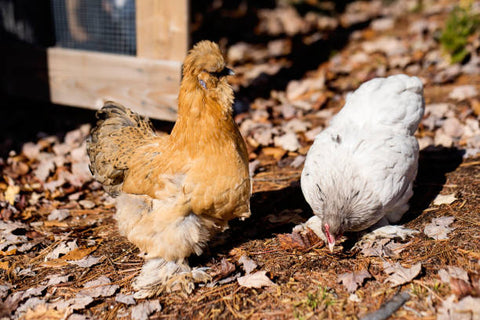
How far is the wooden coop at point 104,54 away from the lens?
4.40m

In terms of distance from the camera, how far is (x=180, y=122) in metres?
2.70

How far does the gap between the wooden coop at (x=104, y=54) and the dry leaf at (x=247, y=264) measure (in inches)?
84.3

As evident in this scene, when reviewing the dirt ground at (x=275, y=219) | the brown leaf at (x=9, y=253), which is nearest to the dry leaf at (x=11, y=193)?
the dirt ground at (x=275, y=219)

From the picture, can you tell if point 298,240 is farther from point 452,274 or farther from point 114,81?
point 114,81

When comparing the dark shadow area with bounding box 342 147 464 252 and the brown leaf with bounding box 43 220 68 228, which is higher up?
the dark shadow area with bounding box 342 147 464 252

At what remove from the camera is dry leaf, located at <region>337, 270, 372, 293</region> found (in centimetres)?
254

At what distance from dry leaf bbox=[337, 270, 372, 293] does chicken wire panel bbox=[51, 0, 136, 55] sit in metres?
3.36

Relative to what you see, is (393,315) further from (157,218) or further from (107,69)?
(107,69)

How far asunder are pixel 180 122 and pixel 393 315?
1661 mm

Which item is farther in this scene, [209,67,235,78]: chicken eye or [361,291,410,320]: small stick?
[209,67,235,78]: chicken eye

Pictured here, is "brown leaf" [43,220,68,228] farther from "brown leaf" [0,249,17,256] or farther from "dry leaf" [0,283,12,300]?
"dry leaf" [0,283,12,300]

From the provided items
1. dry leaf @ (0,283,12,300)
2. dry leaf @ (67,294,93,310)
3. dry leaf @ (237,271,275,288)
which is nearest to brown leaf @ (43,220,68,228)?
dry leaf @ (0,283,12,300)

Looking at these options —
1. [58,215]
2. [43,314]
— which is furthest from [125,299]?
[58,215]

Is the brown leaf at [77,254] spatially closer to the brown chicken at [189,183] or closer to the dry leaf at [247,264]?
the brown chicken at [189,183]
